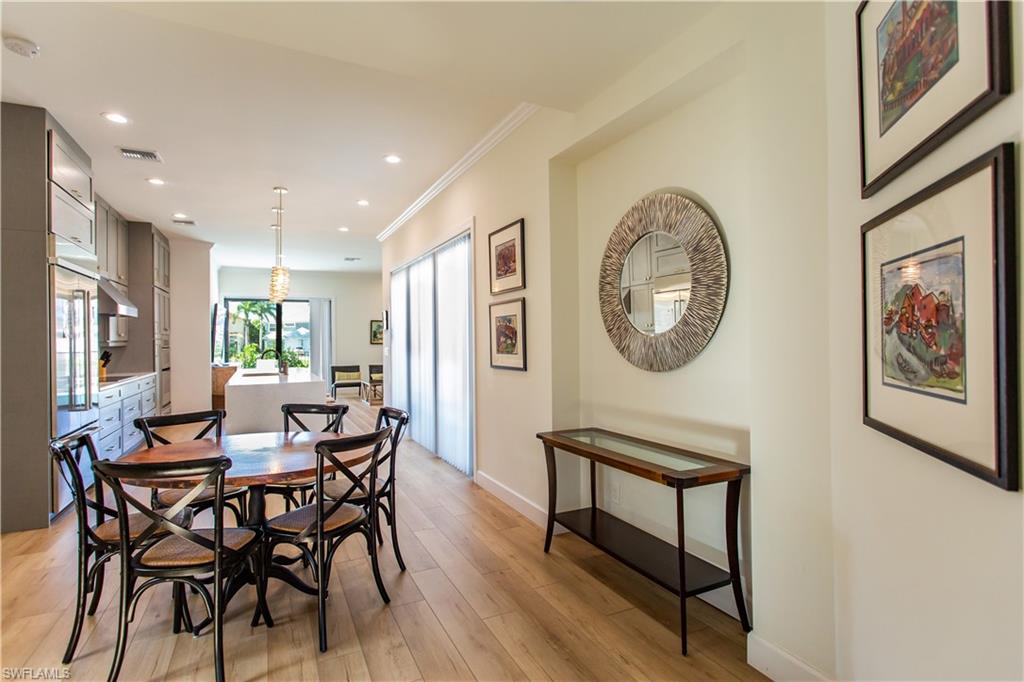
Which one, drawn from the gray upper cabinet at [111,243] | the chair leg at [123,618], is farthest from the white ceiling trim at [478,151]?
the gray upper cabinet at [111,243]

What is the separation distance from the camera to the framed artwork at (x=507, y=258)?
143 inches

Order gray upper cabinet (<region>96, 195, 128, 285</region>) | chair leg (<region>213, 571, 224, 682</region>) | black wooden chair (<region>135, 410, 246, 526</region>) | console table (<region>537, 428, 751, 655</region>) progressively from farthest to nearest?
gray upper cabinet (<region>96, 195, 128, 285</region>) → black wooden chair (<region>135, 410, 246, 526</region>) → console table (<region>537, 428, 751, 655</region>) → chair leg (<region>213, 571, 224, 682</region>)

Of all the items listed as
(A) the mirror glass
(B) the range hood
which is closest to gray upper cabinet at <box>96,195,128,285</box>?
(B) the range hood

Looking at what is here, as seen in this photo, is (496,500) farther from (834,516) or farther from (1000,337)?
(1000,337)

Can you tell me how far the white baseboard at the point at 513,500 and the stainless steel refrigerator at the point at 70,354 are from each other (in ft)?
9.50

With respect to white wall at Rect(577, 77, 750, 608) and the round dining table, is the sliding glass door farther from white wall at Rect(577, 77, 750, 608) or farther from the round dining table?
the round dining table

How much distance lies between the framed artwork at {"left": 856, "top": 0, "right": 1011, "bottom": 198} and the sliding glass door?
347cm

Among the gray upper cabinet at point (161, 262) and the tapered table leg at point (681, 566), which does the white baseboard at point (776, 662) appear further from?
the gray upper cabinet at point (161, 262)

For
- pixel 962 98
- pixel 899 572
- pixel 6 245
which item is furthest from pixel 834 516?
pixel 6 245

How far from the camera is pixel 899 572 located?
4.12 ft

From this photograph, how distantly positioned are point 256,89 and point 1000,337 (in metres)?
3.66

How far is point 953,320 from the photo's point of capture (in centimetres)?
98

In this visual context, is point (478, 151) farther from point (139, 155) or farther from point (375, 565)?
point (375, 565)

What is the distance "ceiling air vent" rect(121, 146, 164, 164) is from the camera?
4.15 meters
